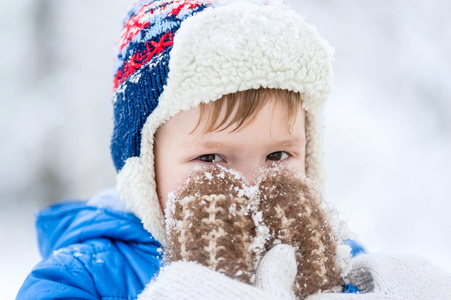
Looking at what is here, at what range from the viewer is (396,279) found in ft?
3.40

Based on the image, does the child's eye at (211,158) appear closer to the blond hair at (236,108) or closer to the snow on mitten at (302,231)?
the blond hair at (236,108)

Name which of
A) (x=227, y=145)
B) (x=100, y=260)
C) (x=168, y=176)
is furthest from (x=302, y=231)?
(x=100, y=260)

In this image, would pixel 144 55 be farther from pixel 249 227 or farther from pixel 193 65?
pixel 249 227

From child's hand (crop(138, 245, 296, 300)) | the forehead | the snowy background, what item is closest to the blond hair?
the forehead

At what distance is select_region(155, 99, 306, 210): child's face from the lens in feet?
3.58

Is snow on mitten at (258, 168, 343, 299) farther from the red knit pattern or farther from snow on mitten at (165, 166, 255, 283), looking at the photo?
the red knit pattern

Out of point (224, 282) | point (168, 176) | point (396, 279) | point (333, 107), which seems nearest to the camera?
point (224, 282)

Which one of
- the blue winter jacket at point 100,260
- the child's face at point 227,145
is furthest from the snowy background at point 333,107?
the child's face at point 227,145

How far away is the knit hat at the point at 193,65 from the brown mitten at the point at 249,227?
25cm

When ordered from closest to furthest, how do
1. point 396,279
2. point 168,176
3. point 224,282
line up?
point 224,282 → point 396,279 → point 168,176

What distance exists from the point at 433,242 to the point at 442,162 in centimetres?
88

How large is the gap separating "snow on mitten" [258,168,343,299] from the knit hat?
1.00ft

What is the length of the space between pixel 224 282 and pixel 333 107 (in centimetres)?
381

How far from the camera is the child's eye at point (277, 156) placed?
118 cm
